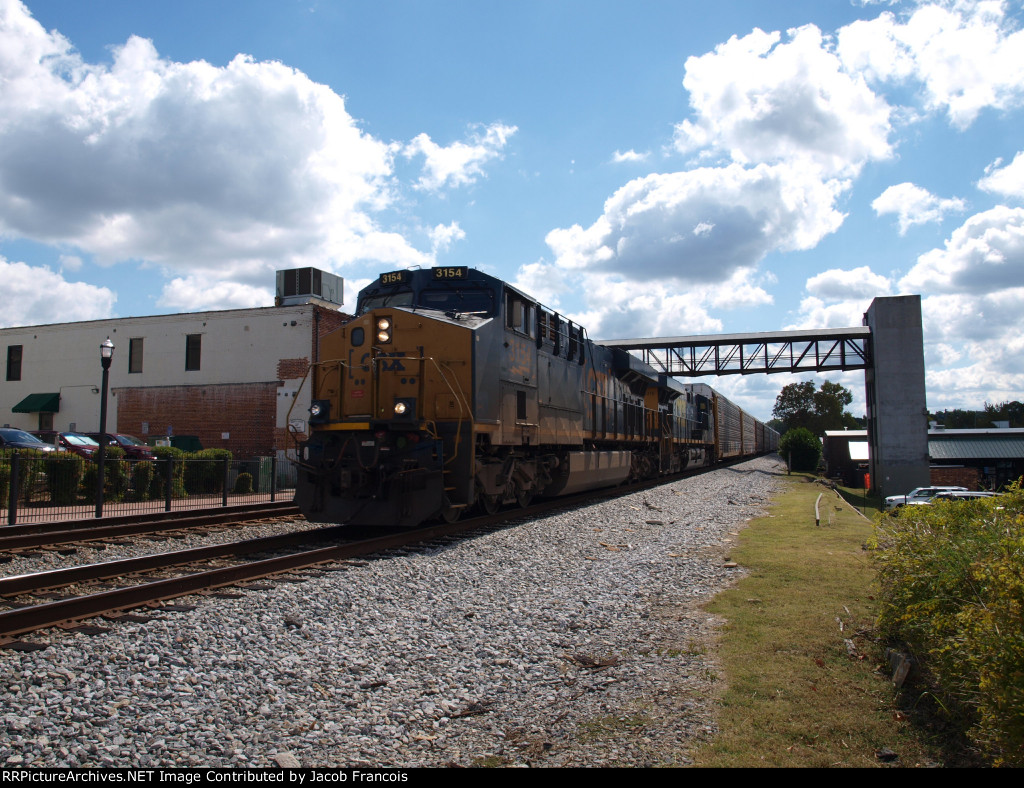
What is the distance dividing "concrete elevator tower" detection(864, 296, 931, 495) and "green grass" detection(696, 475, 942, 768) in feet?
81.7

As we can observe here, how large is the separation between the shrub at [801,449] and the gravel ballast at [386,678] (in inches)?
1758

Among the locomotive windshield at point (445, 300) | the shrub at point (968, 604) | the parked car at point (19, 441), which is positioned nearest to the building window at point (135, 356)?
the parked car at point (19, 441)

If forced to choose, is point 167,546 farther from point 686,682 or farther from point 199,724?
point 686,682

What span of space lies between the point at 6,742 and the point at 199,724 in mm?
868

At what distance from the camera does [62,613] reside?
5359 mm

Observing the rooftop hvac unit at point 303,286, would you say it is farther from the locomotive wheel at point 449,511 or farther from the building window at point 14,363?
the locomotive wheel at point 449,511

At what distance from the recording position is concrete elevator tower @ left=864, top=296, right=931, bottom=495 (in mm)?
29734

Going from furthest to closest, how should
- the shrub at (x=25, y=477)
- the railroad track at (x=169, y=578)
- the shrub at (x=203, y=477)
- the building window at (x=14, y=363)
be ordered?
the building window at (x=14, y=363) < the shrub at (x=203, y=477) < the shrub at (x=25, y=477) < the railroad track at (x=169, y=578)

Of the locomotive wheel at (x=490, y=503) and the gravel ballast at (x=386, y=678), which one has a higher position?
the locomotive wheel at (x=490, y=503)

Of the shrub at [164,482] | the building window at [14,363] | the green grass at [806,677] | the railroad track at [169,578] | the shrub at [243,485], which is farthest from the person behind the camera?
the building window at [14,363]

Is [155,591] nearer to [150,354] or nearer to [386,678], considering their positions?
[386,678]

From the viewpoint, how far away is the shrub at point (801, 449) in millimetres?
48281

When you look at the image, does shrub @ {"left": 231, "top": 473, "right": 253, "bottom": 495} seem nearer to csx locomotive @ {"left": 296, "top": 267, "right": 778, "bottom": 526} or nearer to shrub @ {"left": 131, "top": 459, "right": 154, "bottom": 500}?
shrub @ {"left": 131, "top": 459, "right": 154, "bottom": 500}

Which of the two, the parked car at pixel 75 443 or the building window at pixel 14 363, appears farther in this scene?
the building window at pixel 14 363
